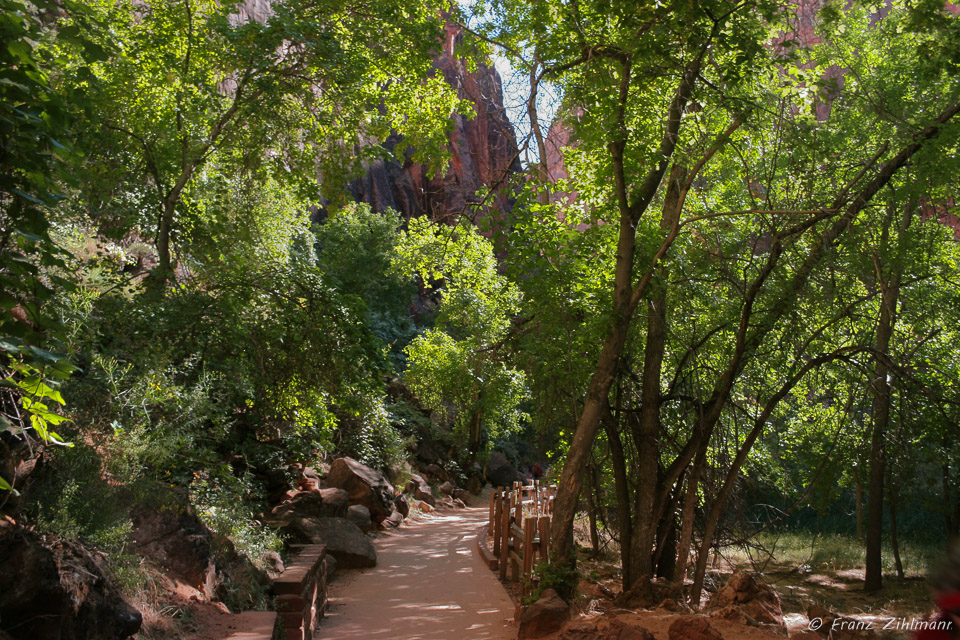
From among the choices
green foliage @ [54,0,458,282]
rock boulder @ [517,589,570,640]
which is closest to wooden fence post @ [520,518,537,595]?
rock boulder @ [517,589,570,640]

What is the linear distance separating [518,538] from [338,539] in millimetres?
3200

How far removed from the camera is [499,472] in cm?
3206

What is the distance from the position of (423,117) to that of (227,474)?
20.5ft

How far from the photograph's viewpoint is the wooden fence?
28.1 ft

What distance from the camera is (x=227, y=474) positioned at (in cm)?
748

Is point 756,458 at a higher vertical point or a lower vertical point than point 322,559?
higher

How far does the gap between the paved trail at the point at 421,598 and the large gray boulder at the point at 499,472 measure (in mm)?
17685

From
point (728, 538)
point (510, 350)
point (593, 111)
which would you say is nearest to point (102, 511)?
point (593, 111)

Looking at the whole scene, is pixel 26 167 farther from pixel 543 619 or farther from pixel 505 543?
pixel 505 543

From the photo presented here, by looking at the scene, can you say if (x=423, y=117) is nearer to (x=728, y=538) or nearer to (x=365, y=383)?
(x=365, y=383)

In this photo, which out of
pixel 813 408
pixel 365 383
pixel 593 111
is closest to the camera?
pixel 593 111

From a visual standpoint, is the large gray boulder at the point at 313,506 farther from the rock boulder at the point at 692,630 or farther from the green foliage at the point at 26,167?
the green foliage at the point at 26,167

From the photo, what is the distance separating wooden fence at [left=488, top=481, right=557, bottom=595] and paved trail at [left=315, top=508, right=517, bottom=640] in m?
0.38

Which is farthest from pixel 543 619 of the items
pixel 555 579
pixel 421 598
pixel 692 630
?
pixel 421 598
